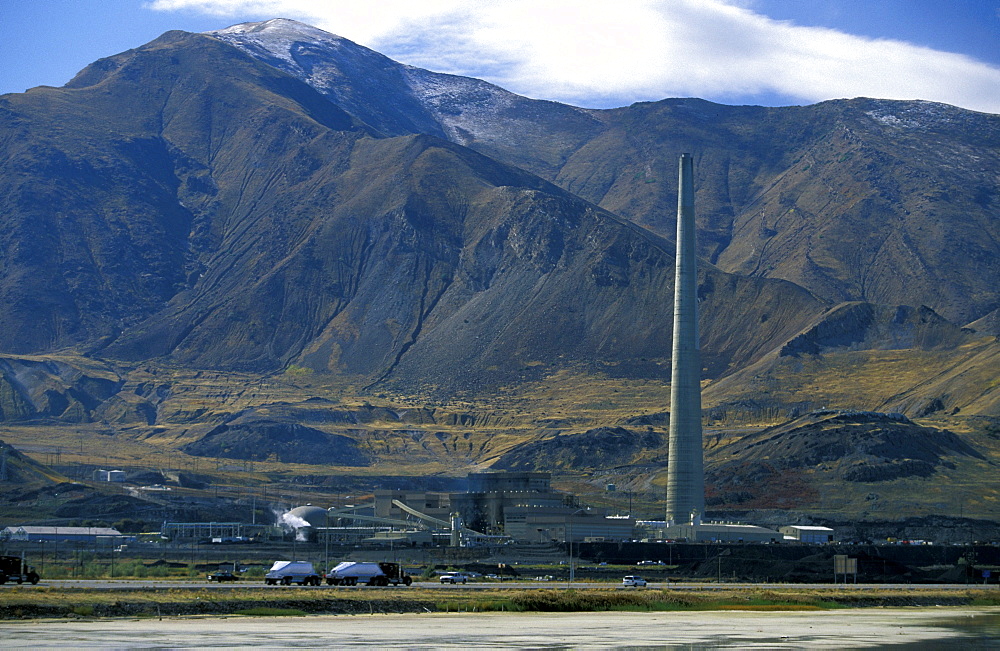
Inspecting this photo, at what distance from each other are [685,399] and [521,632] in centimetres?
→ 9043

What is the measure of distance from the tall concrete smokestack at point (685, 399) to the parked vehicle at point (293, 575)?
69955mm

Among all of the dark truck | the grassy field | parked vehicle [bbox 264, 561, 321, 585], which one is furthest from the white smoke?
the grassy field

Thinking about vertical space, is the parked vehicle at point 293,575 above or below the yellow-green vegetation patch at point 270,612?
above

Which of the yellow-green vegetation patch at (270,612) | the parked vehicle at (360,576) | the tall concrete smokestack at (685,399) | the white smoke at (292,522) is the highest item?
the tall concrete smokestack at (685,399)

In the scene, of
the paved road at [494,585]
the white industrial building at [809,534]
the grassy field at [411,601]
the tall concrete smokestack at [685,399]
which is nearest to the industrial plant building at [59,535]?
the tall concrete smokestack at [685,399]

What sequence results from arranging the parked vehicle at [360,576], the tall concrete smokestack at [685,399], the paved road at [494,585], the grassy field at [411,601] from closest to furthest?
the grassy field at [411,601] < the paved road at [494,585] < the parked vehicle at [360,576] < the tall concrete smokestack at [685,399]

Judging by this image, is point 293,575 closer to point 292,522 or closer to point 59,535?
point 59,535

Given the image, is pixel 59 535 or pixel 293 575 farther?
pixel 59 535

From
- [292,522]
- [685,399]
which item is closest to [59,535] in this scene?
[292,522]

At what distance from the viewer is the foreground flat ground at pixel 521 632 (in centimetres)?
5316

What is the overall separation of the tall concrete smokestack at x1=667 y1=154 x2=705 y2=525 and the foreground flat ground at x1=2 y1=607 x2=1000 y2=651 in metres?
74.8

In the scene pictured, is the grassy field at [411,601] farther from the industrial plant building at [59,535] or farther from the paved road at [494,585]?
the industrial plant building at [59,535]

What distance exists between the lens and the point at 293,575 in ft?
273

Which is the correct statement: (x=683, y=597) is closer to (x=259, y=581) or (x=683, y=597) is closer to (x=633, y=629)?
(x=633, y=629)
